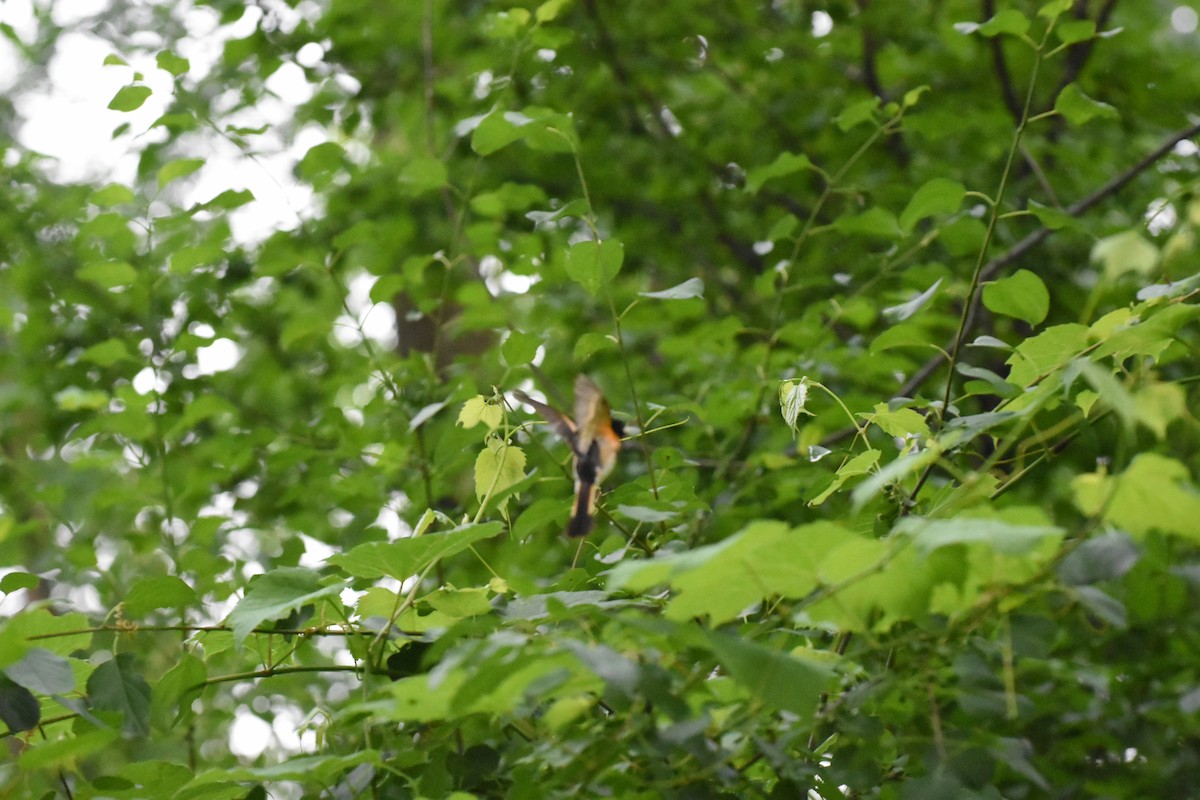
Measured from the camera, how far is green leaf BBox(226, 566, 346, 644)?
0.95 meters

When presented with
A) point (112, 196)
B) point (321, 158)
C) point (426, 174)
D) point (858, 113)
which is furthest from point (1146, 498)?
point (112, 196)

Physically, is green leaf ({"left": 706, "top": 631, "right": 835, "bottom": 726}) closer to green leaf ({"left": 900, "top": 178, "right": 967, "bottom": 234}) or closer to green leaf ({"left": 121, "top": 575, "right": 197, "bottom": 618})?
green leaf ({"left": 121, "top": 575, "right": 197, "bottom": 618})

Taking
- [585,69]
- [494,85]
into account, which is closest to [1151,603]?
[494,85]

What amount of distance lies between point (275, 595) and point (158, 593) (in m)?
0.26

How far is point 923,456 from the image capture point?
719mm

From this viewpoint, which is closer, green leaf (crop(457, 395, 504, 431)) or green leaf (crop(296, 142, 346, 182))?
green leaf (crop(457, 395, 504, 431))

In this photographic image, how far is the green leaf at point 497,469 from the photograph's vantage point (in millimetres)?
1136

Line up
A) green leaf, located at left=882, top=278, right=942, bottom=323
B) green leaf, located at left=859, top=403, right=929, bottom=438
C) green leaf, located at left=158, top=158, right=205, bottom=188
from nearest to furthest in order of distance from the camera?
green leaf, located at left=859, top=403, right=929, bottom=438 < green leaf, located at left=882, top=278, right=942, bottom=323 < green leaf, located at left=158, top=158, right=205, bottom=188

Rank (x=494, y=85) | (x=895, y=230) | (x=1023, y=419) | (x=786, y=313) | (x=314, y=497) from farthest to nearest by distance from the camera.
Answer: (x=786, y=313)
(x=314, y=497)
(x=494, y=85)
(x=895, y=230)
(x=1023, y=419)

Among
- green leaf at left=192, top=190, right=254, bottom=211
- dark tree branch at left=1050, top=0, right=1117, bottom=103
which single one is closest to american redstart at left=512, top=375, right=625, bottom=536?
green leaf at left=192, top=190, right=254, bottom=211

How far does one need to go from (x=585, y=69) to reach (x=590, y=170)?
28 centimetres

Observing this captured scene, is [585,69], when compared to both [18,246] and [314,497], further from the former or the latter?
[18,246]

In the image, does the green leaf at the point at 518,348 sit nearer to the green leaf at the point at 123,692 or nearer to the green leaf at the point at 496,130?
the green leaf at the point at 496,130

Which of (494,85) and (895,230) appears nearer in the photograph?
(895,230)
